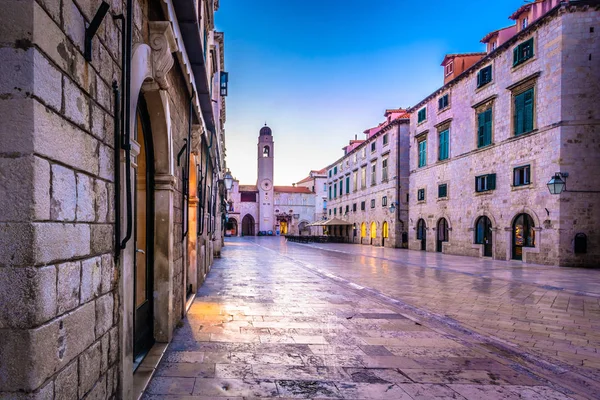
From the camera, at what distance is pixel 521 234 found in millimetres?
17344

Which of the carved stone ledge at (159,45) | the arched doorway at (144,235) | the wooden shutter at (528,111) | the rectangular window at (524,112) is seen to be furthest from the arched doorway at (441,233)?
the carved stone ledge at (159,45)

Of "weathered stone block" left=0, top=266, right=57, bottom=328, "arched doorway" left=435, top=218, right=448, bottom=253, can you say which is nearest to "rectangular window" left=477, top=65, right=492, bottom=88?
"arched doorway" left=435, top=218, right=448, bottom=253

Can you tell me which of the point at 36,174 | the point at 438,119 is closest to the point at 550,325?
the point at 36,174

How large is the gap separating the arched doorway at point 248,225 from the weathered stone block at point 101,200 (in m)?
66.1

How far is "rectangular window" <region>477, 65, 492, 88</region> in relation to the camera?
19.3 meters

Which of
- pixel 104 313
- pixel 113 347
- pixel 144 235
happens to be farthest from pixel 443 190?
pixel 104 313

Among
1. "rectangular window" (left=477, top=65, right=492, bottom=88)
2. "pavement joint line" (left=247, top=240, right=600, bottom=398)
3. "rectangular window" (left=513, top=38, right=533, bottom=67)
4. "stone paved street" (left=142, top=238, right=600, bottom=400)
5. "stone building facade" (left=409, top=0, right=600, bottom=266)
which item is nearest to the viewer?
"stone paved street" (left=142, top=238, right=600, bottom=400)

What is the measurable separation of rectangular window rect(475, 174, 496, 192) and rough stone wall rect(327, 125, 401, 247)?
9.74 m

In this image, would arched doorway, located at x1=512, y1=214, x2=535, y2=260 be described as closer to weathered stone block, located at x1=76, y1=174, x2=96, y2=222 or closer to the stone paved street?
the stone paved street

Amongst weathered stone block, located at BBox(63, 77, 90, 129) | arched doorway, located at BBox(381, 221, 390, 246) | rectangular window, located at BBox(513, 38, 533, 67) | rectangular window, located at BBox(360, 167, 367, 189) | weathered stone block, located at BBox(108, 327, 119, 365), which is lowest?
arched doorway, located at BBox(381, 221, 390, 246)

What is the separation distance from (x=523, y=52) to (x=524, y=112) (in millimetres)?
2621

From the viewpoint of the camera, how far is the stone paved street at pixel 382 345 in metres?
3.51

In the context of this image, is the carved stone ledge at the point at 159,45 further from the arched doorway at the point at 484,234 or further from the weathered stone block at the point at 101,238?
the arched doorway at the point at 484,234

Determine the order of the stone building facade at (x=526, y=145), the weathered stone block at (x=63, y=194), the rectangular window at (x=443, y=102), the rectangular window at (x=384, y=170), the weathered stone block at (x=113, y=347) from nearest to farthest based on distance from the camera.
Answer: the weathered stone block at (x=63, y=194)
the weathered stone block at (x=113, y=347)
the stone building facade at (x=526, y=145)
the rectangular window at (x=443, y=102)
the rectangular window at (x=384, y=170)
